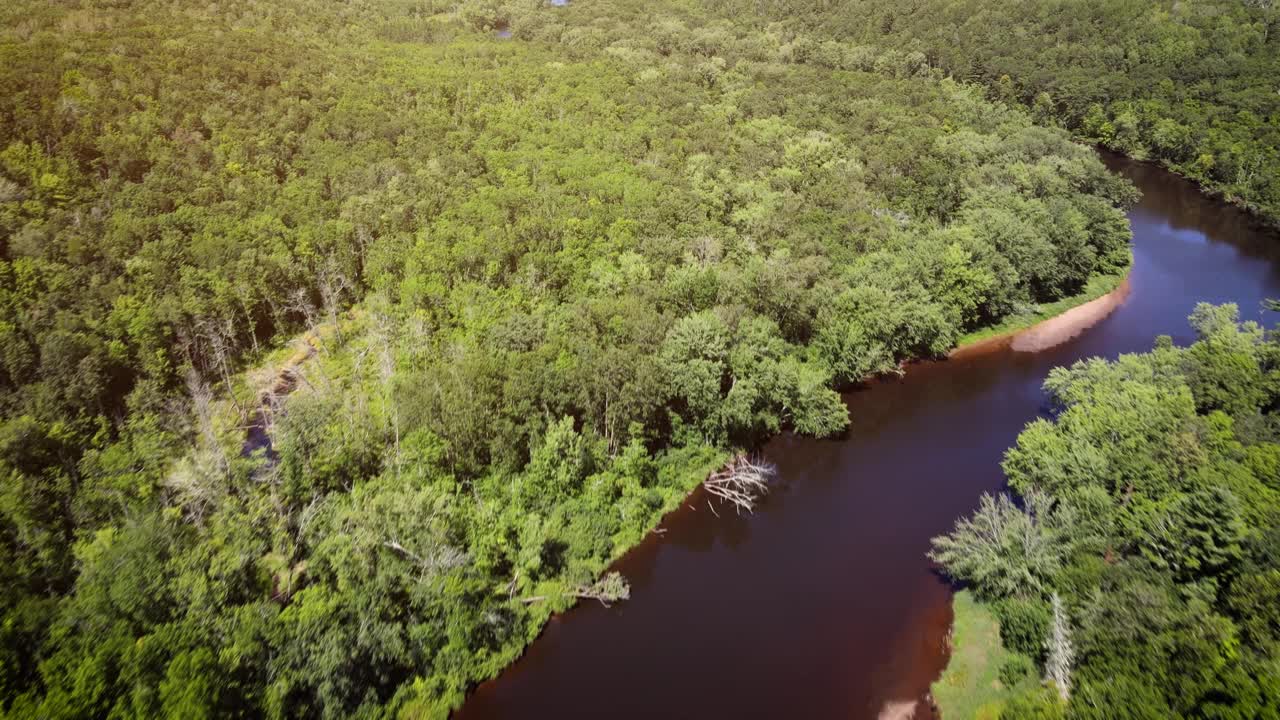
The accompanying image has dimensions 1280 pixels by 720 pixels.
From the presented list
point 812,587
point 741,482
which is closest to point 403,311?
point 741,482

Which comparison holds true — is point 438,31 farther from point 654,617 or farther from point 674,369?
point 654,617

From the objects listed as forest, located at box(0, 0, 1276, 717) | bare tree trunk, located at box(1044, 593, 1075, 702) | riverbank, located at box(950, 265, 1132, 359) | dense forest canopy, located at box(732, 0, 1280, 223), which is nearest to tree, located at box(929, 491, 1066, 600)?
bare tree trunk, located at box(1044, 593, 1075, 702)

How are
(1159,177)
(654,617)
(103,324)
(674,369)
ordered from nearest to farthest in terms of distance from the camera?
(654,617) → (674,369) → (103,324) → (1159,177)

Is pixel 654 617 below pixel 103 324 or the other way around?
below

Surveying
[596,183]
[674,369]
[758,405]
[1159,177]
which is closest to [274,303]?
[596,183]

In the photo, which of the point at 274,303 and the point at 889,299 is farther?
the point at 274,303

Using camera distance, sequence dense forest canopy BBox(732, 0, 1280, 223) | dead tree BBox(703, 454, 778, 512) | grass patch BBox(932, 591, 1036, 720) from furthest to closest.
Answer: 1. dense forest canopy BBox(732, 0, 1280, 223)
2. dead tree BBox(703, 454, 778, 512)
3. grass patch BBox(932, 591, 1036, 720)

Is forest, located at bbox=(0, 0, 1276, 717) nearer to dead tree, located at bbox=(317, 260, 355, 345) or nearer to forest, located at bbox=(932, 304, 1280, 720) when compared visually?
dead tree, located at bbox=(317, 260, 355, 345)

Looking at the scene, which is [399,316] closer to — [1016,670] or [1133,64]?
[1016,670]

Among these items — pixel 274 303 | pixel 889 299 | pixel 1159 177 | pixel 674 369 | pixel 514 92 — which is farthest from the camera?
pixel 1159 177
